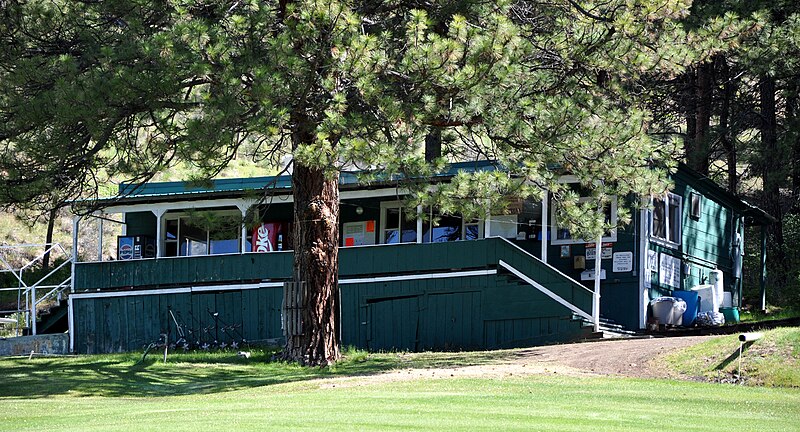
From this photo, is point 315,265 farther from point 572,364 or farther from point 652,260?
point 652,260

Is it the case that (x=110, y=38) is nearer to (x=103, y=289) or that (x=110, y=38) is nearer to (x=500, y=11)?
(x=500, y=11)

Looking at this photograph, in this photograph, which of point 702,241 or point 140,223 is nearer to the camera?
point 702,241

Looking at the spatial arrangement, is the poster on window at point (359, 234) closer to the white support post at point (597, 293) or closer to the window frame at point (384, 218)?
the window frame at point (384, 218)

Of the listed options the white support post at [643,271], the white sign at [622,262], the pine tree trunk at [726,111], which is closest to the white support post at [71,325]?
the white sign at [622,262]

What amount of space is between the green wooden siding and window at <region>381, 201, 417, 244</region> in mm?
1844

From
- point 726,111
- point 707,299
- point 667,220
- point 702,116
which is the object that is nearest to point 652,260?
point 667,220

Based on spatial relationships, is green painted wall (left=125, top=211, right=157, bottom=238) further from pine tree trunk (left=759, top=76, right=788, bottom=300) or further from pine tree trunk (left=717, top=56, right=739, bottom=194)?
pine tree trunk (left=759, top=76, right=788, bottom=300)

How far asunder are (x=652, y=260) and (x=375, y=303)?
620 centimetres

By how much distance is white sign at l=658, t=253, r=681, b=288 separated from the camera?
2531cm

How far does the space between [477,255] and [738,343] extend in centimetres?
726

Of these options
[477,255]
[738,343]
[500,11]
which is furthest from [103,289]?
[738,343]

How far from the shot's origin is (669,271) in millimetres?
25812

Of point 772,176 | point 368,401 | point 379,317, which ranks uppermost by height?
point 772,176

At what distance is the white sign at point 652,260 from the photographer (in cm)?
2440
